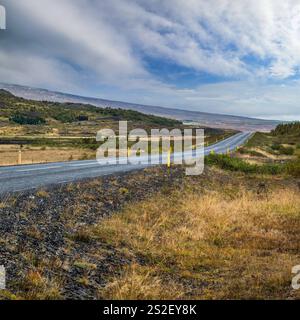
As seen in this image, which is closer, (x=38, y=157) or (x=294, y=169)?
(x=294, y=169)

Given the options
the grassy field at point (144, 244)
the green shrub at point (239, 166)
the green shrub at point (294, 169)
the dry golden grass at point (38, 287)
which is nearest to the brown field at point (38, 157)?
the green shrub at point (239, 166)

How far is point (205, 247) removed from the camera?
10.1m

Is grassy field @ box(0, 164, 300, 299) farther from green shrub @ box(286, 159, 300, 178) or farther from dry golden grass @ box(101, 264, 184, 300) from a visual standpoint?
green shrub @ box(286, 159, 300, 178)

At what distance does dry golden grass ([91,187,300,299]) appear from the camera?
7.02 meters

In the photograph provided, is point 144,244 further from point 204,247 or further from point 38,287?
point 38,287

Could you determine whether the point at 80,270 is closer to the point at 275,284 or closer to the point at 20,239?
the point at 20,239

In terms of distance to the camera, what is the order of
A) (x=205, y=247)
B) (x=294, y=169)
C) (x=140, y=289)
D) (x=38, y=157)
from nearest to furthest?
(x=140, y=289), (x=205, y=247), (x=294, y=169), (x=38, y=157)

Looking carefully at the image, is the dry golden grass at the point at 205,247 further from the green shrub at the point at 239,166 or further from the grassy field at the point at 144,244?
the green shrub at the point at 239,166

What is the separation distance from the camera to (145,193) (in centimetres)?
1644

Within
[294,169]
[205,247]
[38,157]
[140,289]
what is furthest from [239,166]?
[140,289]

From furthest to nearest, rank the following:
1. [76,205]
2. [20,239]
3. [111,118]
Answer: [111,118], [76,205], [20,239]

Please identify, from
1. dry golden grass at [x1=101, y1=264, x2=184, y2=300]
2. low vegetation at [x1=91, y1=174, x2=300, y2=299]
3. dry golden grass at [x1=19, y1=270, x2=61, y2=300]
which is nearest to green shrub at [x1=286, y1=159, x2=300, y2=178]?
low vegetation at [x1=91, y1=174, x2=300, y2=299]
